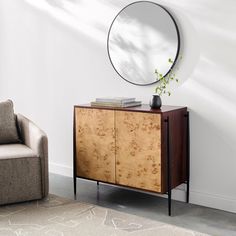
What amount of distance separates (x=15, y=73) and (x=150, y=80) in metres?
1.74

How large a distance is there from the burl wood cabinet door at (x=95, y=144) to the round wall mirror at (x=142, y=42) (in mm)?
475

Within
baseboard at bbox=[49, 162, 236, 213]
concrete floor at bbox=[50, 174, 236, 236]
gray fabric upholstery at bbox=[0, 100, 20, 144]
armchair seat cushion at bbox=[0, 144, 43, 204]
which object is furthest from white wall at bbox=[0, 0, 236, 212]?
armchair seat cushion at bbox=[0, 144, 43, 204]

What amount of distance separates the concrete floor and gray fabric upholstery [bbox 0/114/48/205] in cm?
32

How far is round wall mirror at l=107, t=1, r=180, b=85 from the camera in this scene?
330 cm

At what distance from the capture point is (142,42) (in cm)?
344

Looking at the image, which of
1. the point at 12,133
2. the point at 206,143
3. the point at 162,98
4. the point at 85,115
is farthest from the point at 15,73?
the point at 206,143

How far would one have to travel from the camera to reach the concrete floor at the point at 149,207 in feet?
9.57

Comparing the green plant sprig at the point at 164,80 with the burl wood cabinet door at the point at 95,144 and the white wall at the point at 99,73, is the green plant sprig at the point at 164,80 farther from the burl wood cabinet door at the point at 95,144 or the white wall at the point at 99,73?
the burl wood cabinet door at the point at 95,144

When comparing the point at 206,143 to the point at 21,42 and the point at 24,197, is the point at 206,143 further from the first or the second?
the point at 21,42

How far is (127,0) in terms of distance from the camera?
3.53 meters

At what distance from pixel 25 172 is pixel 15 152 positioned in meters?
0.18

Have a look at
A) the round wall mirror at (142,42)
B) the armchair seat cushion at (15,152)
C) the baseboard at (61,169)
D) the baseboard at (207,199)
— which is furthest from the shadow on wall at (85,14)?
the baseboard at (207,199)

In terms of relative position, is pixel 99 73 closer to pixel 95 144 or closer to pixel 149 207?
pixel 95 144

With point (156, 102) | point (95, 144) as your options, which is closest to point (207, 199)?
point (156, 102)
